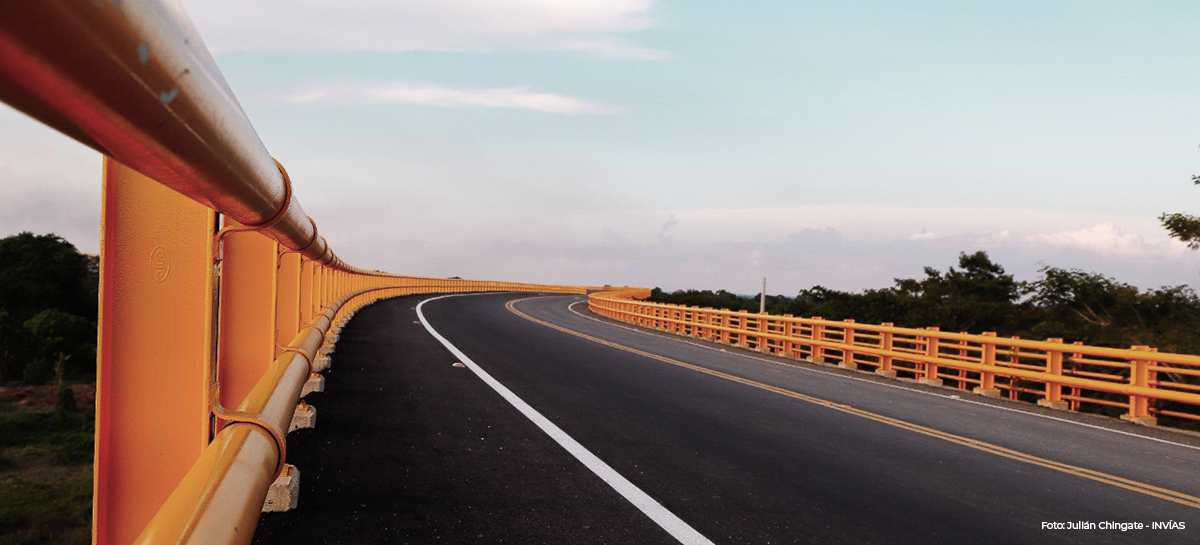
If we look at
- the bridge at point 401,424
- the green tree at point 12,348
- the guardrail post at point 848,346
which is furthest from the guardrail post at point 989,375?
the green tree at point 12,348

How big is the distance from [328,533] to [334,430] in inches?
120

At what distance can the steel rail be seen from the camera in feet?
3.41

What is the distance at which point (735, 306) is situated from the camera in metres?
82.9

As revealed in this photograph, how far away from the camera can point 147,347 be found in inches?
126

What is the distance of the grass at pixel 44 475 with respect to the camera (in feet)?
107

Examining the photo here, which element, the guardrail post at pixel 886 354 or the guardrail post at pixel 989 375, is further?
the guardrail post at pixel 886 354

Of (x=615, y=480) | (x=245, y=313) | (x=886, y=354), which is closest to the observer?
(x=245, y=313)

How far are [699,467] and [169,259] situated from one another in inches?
195

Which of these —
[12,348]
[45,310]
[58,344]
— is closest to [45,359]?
[58,344]

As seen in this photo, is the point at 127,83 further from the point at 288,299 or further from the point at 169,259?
the point at 288,299

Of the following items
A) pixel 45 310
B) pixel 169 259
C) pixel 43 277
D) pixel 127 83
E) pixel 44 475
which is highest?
pixel 127 83

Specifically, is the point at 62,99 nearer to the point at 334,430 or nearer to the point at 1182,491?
the point at 334,430

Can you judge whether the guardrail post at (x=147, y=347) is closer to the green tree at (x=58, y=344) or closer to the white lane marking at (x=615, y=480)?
the white lane marking at (x=615, y=480)

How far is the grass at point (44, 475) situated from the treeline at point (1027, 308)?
38122 mm
